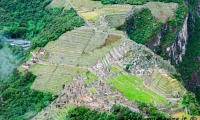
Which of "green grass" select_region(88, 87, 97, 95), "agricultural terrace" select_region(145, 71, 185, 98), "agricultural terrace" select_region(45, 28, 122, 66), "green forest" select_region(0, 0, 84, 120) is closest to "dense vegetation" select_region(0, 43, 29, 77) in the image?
"green forest" select_region(0, 0, 84, 120)

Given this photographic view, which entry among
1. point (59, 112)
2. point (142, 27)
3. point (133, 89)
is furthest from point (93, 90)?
point (142, 27)

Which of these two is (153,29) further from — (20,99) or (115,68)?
(20,99)

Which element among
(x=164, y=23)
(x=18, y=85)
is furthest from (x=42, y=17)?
(x=18, y=85)

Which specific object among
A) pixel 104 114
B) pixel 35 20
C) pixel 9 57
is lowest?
pixel 9 57

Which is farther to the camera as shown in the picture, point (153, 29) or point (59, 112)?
point (153, 29)

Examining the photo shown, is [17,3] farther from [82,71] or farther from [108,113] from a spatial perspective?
[108,113]

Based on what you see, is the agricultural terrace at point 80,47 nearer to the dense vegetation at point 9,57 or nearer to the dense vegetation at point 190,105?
the dense vegetation at point 9,57

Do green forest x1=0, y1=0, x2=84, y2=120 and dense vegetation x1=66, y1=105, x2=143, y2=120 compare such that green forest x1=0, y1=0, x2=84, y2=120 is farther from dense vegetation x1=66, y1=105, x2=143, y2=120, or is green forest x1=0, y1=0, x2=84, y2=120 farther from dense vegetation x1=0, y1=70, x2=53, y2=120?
dense vegetation x1=66, y1=105, x2=143, y2=120
